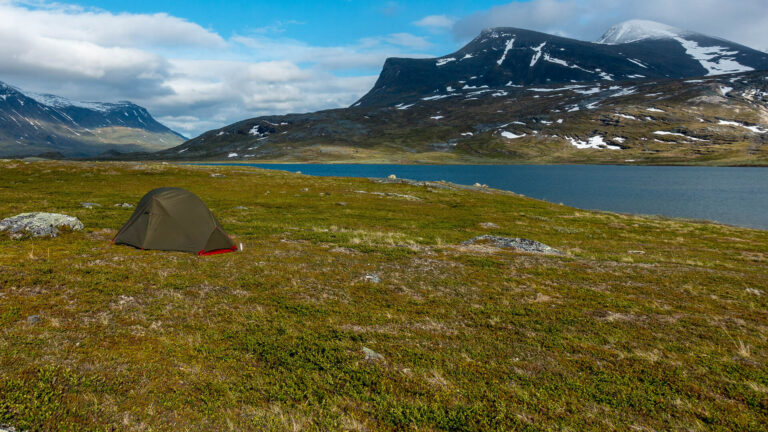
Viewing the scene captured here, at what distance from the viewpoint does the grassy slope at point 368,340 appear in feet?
25.8

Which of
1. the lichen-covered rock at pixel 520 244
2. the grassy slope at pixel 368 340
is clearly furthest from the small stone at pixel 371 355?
the lichen-covered rock at pixel 520 244

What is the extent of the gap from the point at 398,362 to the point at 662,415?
6379 mm

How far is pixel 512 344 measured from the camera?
11344 mm

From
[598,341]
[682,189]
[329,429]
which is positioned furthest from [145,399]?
[682,189]

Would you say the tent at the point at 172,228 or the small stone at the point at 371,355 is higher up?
the tent at the point at 172,228

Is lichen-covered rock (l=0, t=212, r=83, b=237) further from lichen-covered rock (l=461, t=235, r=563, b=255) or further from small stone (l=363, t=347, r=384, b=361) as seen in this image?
lichen-covered rock (l=461, t=235, r=563, b=255)

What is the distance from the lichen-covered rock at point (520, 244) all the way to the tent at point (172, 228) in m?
19.2

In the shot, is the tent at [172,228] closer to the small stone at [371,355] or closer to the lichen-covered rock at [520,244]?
the small stone at [371,355]

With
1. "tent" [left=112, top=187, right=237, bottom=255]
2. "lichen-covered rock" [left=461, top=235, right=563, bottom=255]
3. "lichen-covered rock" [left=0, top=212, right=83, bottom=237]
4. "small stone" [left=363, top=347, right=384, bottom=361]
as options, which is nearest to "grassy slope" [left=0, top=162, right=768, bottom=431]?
"small stone" [left=363, top=347, right=384, bottom=361]

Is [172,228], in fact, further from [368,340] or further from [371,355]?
[371,355]

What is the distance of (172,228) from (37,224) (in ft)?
30.1

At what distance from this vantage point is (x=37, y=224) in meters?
21.7

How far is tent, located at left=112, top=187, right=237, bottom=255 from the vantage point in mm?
20156

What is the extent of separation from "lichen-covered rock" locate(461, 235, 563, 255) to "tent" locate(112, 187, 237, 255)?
63.1 ft
